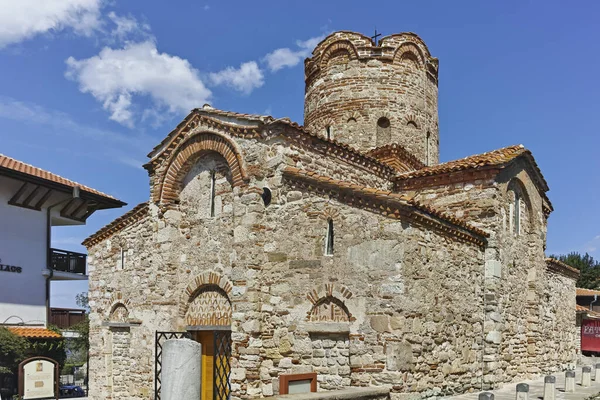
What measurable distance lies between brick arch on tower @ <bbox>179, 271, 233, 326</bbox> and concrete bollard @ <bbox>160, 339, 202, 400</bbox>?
15.4 ft

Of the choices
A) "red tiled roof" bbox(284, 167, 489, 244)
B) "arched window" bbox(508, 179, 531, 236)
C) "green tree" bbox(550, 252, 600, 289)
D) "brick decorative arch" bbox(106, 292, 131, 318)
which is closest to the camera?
"red tiled roof" bbox(284, 167, 489, 244)

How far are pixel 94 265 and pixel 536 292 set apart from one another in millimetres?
11366

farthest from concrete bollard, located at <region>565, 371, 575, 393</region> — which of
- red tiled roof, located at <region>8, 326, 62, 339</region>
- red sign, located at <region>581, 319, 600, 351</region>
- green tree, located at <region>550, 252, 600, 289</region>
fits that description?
green tree, located at <region>550, 252, 600, 289</region>

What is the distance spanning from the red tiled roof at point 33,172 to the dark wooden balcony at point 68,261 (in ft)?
7.05

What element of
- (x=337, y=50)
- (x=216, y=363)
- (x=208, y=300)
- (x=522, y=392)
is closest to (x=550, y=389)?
(x=522, y=392)

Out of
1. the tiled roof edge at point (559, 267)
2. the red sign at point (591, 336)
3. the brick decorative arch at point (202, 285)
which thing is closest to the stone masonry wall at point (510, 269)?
the tiled roof edge at point (559, 267)

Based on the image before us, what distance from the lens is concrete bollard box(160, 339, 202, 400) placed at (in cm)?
561

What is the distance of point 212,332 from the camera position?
35.7 feet

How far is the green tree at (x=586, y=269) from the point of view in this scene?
36.6 metres

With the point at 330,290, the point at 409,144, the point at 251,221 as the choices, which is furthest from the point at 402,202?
the point at 409,144

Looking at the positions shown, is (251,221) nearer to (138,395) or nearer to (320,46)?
(138,395)

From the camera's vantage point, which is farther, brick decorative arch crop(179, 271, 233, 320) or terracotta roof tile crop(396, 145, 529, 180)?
terracotta roof tile crop(396, 145, 529, 180)

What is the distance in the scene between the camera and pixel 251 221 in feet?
33.0

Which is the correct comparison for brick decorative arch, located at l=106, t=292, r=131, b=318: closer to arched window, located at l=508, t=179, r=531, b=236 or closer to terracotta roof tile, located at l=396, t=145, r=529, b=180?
Answer: terracotta roof tile, located at l=396, t=145, r=529, b=180
